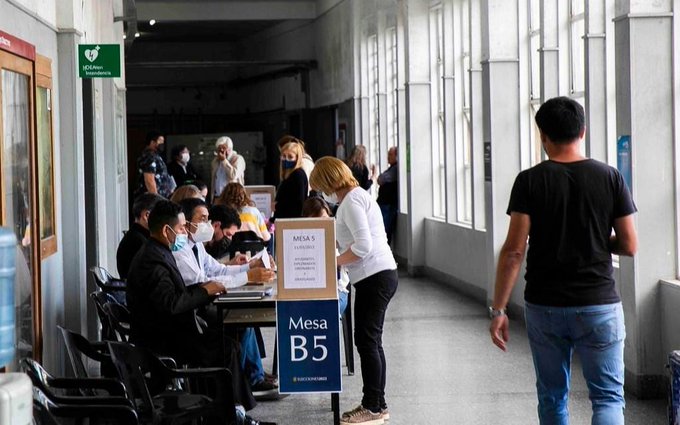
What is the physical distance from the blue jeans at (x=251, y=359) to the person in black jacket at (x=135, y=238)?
3.06ft

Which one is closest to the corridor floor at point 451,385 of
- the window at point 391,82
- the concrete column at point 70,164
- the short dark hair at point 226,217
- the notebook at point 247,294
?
the notebook at point 247,294

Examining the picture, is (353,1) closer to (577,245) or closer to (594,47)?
(594,47)

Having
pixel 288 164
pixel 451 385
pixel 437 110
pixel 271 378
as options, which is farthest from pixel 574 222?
pixel 437 110

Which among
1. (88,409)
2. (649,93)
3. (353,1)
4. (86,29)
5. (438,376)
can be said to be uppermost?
(353,1)

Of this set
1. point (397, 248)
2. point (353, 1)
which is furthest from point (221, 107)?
point (397, 248)

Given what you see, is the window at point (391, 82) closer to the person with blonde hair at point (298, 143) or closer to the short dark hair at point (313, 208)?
the person with blonde hair at point (298, 143)

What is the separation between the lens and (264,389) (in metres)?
8.16

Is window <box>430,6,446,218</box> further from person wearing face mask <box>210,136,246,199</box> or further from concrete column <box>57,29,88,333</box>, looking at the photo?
concrete column <box>57,29,88,333</box>

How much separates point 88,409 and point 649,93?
4.43 m

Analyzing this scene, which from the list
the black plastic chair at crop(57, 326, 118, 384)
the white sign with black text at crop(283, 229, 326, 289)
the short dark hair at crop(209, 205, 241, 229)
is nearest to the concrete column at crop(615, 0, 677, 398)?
the white sign with black text at crop(283, 229, 326, 289)

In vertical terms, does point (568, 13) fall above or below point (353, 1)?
below

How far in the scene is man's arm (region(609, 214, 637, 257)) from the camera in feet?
16.1

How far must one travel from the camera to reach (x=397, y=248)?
17.9 metres

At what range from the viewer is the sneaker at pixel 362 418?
7.18 metres
